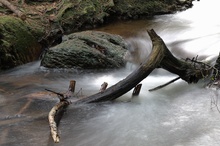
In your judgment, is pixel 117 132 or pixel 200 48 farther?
pixel 200 48

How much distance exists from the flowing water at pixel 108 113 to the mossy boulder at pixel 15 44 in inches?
11.1

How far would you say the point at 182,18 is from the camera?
460 inches

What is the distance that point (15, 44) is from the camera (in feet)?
26.2

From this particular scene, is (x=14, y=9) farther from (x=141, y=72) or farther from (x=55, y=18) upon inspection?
(x=141, y=72)

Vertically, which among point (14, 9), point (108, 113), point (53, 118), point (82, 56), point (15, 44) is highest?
point (14, 9)

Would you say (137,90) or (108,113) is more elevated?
(137,90)

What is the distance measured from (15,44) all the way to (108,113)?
4032 mm

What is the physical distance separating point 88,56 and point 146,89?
205 cm

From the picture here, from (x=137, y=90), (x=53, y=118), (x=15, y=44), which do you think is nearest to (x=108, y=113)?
(x=137, y=90)

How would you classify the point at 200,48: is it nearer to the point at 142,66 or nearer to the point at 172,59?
the point at 172,59

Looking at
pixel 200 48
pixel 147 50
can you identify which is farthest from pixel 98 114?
pixel 200 48

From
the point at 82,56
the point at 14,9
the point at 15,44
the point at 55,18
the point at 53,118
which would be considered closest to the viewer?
the point at 53,118

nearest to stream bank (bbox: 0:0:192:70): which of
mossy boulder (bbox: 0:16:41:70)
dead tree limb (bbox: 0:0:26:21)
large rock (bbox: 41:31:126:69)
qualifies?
mossy boulder (bbox: 0:16:41:70)

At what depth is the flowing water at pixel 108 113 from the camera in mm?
4320
